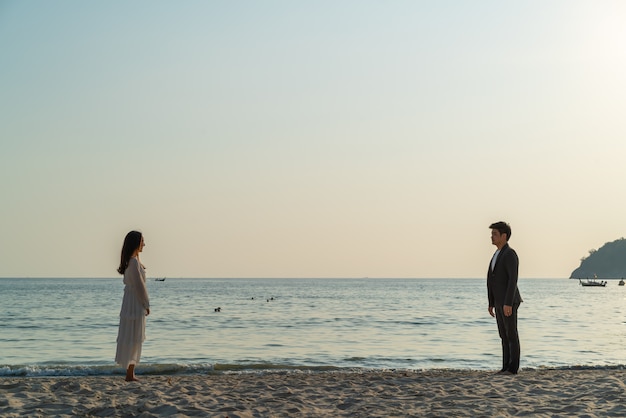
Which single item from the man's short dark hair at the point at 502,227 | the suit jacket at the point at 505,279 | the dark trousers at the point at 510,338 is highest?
the man's short dark hair at the point at 502,227

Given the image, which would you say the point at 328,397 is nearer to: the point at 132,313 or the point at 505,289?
the point at 132,313

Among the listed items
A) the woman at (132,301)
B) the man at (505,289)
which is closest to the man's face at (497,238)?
the man at (505,289)

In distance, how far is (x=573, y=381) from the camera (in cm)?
1109

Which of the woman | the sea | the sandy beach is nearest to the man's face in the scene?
the sandy beach

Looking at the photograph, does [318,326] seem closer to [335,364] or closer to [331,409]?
[335,364]

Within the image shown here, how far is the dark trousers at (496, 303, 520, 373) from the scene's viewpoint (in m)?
11.1

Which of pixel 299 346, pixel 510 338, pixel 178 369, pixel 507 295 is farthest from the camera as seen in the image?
pixel 299 346

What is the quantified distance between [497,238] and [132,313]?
6.01 m

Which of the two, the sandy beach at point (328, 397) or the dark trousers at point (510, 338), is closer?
the sandy beach at point (328, 397)

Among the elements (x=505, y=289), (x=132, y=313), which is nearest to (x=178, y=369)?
(x=132, y=313)

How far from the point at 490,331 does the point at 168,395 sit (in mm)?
21105

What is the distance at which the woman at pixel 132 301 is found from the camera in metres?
10.3

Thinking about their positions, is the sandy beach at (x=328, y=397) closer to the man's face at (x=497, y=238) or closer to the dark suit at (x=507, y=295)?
the dark suit at (x=507, y=295)

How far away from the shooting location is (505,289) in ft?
36.8
